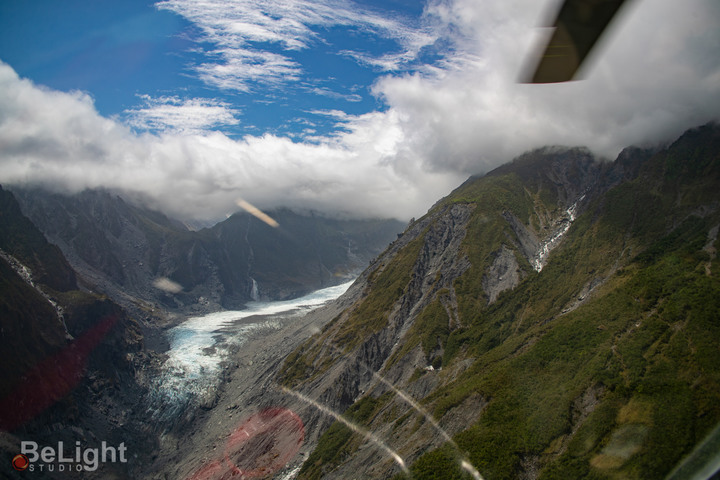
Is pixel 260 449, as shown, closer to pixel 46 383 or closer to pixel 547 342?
pixel 46 383

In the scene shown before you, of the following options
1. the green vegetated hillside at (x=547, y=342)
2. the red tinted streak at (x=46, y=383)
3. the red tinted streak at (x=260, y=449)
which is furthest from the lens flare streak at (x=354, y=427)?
the red tinted streak at (x=46, y=383)

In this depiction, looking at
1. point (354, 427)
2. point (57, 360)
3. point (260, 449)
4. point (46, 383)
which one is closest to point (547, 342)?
point (354, 427)

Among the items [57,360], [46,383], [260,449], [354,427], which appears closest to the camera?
[354,427]

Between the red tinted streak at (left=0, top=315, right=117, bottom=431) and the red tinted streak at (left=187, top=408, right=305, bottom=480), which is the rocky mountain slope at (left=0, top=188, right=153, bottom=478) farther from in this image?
the red tinted streak at (left=187, top=408, right=305, bottom=480)

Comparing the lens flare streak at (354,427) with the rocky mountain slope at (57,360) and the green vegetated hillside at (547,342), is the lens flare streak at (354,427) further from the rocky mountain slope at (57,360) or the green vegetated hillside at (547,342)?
the rocky mountain slope at (57,360)

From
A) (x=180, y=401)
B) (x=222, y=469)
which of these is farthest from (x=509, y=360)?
(x=180, y=401)

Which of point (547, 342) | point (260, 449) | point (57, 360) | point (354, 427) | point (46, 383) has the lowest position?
point (354, 427)
